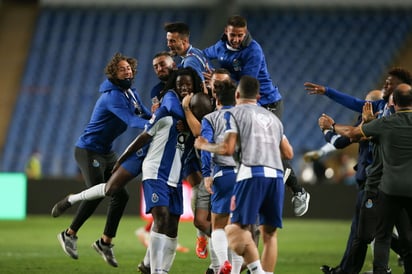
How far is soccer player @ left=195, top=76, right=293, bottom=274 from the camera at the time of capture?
324 inches

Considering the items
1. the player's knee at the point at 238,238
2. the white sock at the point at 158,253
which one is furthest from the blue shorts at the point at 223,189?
the player's knee at the point at 238,238

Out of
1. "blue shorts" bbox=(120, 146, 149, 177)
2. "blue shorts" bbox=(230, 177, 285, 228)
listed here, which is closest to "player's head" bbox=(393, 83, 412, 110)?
"blue shorts" bbox=(230, 177, 285, 228)

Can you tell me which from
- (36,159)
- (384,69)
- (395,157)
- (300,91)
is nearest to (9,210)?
(36,159)

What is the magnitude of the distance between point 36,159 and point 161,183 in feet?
62.6

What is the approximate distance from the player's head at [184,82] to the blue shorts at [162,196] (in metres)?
0.97

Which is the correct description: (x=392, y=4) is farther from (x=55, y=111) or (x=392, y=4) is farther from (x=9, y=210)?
(x=9, y=210)

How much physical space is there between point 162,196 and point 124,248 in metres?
5.96

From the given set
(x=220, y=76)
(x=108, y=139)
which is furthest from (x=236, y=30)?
(x=108, y=139)

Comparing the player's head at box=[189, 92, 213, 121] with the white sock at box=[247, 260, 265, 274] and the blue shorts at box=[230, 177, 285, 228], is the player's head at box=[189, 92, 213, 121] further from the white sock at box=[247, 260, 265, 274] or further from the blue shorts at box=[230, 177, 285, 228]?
the white sock at box=[247, 260, 265, 274]

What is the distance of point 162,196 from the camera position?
902 centimetres

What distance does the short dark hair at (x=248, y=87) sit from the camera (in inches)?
328

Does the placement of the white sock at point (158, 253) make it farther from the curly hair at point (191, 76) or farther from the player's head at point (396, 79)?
the player's head at point (396, 79)

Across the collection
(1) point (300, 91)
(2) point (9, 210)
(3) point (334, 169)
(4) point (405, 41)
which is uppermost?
(4) point (405, 41)

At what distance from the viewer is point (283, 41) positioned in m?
31.7
